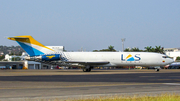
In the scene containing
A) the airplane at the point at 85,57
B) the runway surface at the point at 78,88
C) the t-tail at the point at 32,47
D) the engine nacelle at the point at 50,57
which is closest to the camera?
the runway surface at the point at 78,88

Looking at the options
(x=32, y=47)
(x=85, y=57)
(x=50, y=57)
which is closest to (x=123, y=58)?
(x=85, y=57)

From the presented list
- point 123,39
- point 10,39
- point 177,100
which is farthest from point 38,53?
point 123,39

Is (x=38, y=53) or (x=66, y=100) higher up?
(x=38, y=53)

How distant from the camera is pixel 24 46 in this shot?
1897 inches

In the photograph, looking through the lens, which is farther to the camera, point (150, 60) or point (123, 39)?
point (123, 39)

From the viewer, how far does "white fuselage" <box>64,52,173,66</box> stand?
48.2 m

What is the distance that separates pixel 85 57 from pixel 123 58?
7593 mm

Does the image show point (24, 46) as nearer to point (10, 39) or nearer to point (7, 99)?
point (10, 39)

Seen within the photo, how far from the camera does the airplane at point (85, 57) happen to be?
157ft

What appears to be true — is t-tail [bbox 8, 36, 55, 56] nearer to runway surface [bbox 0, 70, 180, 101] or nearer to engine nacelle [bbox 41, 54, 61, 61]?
engine nacelle [bbox 41, 54, 61, 61]

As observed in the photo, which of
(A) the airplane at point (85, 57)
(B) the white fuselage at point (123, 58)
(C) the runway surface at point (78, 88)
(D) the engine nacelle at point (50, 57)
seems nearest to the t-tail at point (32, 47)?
(A) the airplane at point (85, 57)

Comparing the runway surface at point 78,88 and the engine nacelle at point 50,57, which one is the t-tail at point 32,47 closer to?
the engine nacelle at point 50,57

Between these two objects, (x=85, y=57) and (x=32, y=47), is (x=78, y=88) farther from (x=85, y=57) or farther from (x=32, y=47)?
(x=32, y=47)

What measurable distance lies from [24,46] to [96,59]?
14619 millimetres
